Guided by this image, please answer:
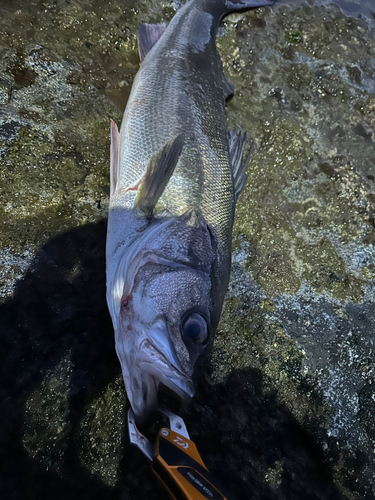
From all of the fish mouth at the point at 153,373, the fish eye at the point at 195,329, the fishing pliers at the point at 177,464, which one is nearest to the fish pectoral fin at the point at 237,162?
the fish eye at the point at 195,329

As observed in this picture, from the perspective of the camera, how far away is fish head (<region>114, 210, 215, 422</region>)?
1.65 m

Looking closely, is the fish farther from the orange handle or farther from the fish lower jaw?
the orange handle

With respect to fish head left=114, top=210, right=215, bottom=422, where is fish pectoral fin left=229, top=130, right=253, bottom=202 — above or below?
above

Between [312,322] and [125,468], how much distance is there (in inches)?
80.9

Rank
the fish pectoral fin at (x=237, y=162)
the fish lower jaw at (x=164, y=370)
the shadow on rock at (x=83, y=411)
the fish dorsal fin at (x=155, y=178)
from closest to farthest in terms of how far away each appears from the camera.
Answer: the fish lower jaw at (x=164, y=370) < the shadow on rock at (x=83, y=411) < the fish dorsal fin at (x=155, y=178) < the fish pectoral fin at (x=237, y=162)


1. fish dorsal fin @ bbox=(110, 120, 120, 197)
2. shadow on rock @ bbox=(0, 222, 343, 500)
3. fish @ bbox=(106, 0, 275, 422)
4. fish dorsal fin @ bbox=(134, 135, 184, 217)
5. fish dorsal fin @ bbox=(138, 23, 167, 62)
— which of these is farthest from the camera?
fish dorsal fin @ bbox=(138, 23, 167, 62)

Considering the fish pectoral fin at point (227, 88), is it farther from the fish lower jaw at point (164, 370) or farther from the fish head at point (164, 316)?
the fish lower jaw at point (164, 370)

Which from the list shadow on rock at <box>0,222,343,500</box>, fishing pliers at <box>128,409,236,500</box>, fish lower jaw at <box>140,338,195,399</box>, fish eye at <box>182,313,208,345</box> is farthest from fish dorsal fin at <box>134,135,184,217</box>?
fishing pliers at <box>128,409,236,500</box>

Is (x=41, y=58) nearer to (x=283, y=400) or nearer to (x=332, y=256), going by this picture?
(x=332, y=256)

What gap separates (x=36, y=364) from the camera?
2.11 meters

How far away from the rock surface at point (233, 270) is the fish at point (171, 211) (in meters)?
0.44

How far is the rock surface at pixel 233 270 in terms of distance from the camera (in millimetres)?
2090

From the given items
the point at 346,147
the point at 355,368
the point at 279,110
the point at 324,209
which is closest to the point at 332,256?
the point at 324,209

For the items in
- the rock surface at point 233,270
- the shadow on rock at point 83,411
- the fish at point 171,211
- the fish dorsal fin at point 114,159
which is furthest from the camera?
the fish dorsal fin at point 114,159
